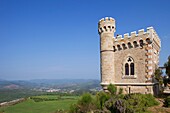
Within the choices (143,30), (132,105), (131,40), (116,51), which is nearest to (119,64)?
(116,51)

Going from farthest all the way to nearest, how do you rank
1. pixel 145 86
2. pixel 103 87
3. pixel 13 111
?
pixel 13 111 → pixel 103 87 → pixel 145 86

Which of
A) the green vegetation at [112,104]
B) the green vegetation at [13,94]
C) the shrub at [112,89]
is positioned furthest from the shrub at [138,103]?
the green vegetation at [13,94]

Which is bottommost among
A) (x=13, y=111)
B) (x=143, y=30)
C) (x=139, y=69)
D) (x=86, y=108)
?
(x=13, y=111)

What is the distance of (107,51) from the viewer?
23.0 metres

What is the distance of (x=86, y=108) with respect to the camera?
17.2 meters

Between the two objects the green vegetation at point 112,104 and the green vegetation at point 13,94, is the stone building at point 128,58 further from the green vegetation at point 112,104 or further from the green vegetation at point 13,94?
the green vegetation at point 13,94

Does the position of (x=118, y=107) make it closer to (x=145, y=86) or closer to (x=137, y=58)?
(x=145, y=86)

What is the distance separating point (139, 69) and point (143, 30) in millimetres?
4119

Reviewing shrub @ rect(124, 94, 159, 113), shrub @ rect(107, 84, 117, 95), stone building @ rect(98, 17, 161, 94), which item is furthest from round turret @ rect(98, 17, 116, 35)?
shrub @ rect(124, 94, 159, 113)

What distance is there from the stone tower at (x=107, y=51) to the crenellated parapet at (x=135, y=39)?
2.45 ft

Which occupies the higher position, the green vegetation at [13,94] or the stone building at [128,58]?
the stone building at [128,58]

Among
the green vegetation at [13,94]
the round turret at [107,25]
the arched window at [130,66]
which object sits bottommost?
the green vegetation at [13,94]

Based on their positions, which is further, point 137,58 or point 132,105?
point 137,58

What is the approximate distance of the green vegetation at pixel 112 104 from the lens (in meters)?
16.1
